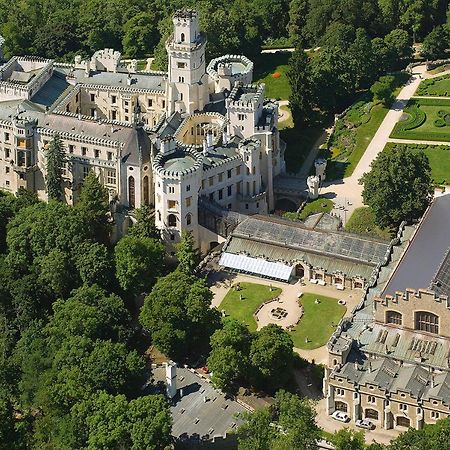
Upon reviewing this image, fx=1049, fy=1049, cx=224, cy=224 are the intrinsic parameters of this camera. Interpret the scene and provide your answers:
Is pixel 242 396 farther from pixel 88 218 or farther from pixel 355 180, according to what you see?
pixel 355 180

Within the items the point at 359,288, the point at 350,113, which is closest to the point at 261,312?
the point at 359,288

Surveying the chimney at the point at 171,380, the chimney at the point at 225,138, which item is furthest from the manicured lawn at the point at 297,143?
the chimney at the point at 171,380

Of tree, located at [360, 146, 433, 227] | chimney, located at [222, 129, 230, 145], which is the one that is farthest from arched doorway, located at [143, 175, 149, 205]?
tree, located at [360, 146, 433, 227]

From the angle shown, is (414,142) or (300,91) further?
(300,91)

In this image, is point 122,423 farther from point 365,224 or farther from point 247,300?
point 365,224

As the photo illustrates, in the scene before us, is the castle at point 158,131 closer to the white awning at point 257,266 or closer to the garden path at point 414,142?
the white awning at point 257,266

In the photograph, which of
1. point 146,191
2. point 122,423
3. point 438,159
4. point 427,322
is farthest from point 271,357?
point 438,159
